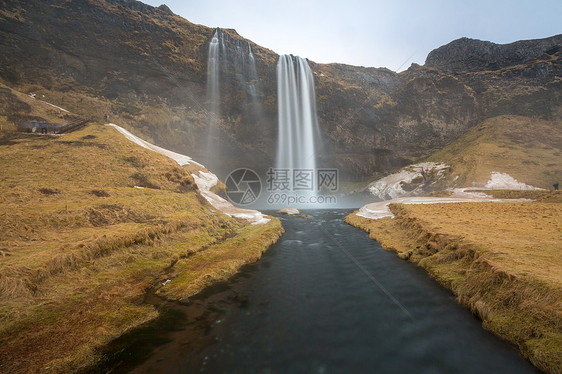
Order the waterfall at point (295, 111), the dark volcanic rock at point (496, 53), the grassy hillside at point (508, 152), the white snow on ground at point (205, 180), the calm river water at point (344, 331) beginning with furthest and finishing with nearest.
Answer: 1. the dark volcanic rock at point (496, 53)
2. the waterfall at point (295, 111)
3. the grassy hillside at point (508, 152)
4. the white snow on ground at point (205, 180)
5. the calm river water at point (344, 331)

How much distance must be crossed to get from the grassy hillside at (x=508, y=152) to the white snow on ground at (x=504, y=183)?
122 centimetres

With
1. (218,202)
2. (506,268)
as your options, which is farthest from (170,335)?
(218,202)

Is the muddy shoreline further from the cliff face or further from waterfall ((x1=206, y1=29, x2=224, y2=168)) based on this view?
waterfall ((x1=206, y1=29, x2=224, y2=168))

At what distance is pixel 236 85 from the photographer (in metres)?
65.4

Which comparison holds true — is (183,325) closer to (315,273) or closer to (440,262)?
(315,273)

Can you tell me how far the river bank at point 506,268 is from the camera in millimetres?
6629

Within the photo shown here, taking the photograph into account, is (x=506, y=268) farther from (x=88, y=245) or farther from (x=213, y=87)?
(x=213, y=87)

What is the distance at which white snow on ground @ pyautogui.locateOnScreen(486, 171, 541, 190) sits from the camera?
48688 mm

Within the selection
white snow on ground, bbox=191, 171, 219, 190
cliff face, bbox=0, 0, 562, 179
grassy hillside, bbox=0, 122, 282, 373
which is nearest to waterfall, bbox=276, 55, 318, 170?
cliff face, bbox=0, 0, 562, 179

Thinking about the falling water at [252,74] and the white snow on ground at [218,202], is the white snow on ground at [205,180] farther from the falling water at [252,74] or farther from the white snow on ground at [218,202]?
the falling water at [252,74]

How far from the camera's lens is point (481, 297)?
9.12 m

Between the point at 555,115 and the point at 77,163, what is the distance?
4901 inches

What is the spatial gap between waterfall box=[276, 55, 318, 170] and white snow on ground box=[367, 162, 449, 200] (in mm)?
26084

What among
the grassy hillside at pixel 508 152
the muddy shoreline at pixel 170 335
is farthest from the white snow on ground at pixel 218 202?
the grassy hillside at pixel 508 152
